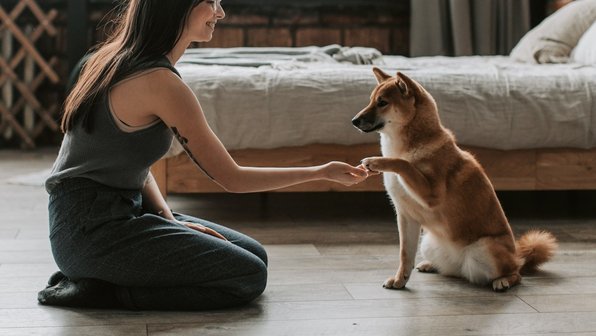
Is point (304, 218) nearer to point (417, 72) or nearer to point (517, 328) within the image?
point (417, 72)

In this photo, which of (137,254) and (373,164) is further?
(373,164)

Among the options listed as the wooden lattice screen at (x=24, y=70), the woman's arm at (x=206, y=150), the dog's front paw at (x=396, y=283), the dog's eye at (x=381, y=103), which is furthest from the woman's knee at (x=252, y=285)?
the wooden lattice screen at (x=24, y=70)

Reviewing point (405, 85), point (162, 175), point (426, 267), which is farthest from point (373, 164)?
point (162, 175)

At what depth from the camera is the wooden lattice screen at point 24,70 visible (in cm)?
490

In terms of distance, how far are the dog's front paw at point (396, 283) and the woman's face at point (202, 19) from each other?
0.73 meters

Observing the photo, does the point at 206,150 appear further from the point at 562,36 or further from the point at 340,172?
the point at 562,36

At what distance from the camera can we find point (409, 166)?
6.35 feet

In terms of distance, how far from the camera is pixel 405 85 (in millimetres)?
1965

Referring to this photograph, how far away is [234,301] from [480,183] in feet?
2.23

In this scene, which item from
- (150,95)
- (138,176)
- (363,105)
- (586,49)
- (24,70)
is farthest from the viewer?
(24,70)

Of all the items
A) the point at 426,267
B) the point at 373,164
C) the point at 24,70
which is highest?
the point at 373,164

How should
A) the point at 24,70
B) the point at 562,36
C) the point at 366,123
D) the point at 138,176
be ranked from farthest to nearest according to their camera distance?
the point at 24,70 < the point at 562,36 < the point at 366,123 < the point at 138,176

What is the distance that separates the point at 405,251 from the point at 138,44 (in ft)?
2.65

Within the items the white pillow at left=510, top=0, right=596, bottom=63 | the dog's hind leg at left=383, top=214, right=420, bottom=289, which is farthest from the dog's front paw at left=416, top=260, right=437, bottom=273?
the white pillow at left=510, top=0, right=596, bottom=63
